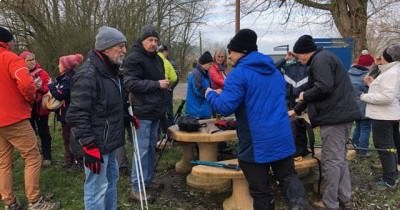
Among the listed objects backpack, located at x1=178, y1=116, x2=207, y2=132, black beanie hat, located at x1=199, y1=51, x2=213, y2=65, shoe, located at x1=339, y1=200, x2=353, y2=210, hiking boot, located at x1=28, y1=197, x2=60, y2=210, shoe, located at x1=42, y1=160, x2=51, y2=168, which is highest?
black beanie hat, located at x1=199, y1=51, x2=213, y2=65

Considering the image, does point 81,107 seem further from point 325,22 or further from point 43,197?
point 325,22

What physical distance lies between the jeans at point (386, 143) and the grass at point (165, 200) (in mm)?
225

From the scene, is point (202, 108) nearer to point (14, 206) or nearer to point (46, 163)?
point (46, 163)

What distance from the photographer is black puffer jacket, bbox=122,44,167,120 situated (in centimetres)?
448

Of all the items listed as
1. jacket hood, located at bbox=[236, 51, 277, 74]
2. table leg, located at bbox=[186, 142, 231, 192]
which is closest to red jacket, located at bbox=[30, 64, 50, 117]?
table leg, located at bbox=[186, 142, 231, 192]

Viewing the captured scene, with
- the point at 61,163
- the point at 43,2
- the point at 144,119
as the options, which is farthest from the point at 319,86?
the point at 43,2

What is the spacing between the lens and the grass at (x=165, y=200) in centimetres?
473

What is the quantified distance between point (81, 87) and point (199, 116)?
2.84m

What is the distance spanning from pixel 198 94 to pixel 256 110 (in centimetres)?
268

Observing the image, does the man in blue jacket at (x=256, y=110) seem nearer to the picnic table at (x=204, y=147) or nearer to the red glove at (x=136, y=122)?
the red glove at (x=136, y=122)

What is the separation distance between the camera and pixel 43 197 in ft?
15.6

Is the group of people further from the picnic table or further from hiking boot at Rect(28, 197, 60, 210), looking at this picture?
the picnic table

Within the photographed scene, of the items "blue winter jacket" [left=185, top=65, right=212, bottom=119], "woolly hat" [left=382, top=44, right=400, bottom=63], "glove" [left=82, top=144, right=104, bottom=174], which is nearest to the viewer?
"glove" [left=82, top=144, right=104, bottom=174]

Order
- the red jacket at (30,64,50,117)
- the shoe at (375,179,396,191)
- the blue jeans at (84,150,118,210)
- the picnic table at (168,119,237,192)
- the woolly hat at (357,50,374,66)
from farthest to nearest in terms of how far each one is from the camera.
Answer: the woolly hat at (357,50,374,66) < the red jacket at (30,64,50,117) < the shoe at (375,179,396,191) < the picnic table at (168,119,237,192) < the blue jeans at (84,150,118,210)
